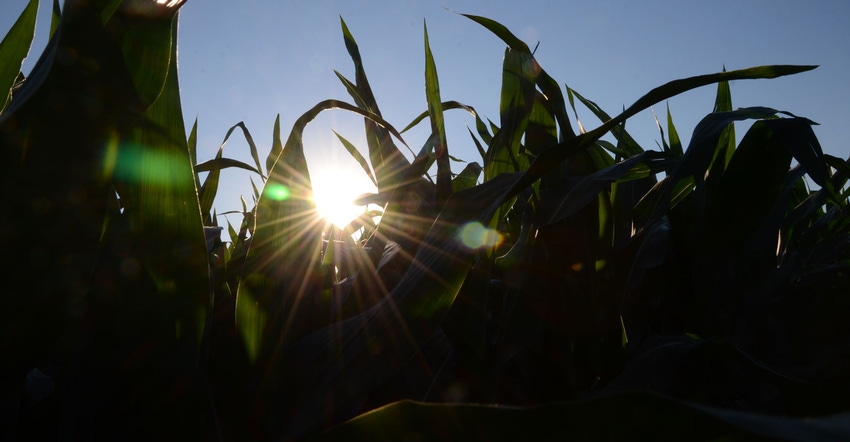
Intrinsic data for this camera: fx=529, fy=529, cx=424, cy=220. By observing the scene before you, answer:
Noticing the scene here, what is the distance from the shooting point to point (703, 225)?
1.89 ft

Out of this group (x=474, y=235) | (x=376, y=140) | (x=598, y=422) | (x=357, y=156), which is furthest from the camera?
(x=357, y=156)

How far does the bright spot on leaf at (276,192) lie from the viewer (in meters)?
0.40

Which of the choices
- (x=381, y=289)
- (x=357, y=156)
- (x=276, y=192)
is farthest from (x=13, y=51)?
(x=357, y=156)

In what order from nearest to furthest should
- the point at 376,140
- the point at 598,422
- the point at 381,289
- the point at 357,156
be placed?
1. the point at 598,422
2. the point at 381,289
3. the point at 376,140
4. the point at 357,156

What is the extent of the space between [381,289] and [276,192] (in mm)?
151

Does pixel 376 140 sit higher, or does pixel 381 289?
pixel 376 140

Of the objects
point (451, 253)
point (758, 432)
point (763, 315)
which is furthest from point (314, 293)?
point (763, 315)

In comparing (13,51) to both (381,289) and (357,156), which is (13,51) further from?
(357,156)

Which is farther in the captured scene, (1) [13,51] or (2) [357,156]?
(2) [357,156]

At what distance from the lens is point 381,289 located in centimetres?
50

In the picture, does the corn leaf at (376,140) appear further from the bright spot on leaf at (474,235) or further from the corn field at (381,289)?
the bright spot on leaf at (474,235)

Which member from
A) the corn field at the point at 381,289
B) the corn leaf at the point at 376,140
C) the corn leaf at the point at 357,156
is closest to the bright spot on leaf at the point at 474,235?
the corn field at the point at 381,289

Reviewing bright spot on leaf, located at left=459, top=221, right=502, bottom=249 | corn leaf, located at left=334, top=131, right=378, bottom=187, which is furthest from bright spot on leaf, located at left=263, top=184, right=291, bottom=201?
corn leaf, located at left=334, top=131, right=378, bottom=187

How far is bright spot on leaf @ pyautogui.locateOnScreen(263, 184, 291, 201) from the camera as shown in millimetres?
396
